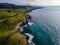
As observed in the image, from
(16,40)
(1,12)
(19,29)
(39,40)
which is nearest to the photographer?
(16,40)

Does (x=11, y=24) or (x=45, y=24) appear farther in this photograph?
(x=45, y=24)

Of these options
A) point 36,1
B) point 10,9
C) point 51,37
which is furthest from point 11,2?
point 51,37

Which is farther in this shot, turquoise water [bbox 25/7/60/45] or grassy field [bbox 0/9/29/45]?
turquoise water [bbox 25/7/60/45]

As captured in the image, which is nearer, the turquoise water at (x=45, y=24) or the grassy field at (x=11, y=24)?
the grassy field at (x=11, y=24)

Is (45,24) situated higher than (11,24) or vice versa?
(11,24)

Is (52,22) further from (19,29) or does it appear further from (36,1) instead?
(19,29)
